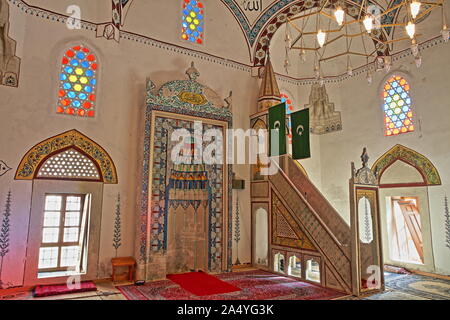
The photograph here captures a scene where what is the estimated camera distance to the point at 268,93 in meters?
7.43

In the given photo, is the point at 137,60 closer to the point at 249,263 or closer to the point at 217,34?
the point at 217,34

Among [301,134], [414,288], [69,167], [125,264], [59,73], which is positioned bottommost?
[414,288]

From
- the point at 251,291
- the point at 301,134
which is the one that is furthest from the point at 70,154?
the point at 301,134

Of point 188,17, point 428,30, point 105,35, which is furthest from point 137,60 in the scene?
point 428,30

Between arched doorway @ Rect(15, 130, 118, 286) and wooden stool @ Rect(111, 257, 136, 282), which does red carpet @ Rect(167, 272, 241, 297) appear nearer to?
wooden stool @ Rect(111, 257, 136, 282)

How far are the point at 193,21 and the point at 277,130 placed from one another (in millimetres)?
3154

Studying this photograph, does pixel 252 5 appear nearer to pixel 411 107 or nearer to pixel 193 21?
pixel 193 21

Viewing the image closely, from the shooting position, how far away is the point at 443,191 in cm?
631

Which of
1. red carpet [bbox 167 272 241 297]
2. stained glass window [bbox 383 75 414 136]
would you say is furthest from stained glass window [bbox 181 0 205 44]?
red carpet [bbox 167 272 241 297]

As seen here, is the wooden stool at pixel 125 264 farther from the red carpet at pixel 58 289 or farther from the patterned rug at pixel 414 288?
the patterned rug at pixel 414 288

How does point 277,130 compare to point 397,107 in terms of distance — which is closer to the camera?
point 277,130

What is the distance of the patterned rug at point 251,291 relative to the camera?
4742mm

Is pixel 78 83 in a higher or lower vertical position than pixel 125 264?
higher

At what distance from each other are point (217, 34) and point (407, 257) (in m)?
6.65
